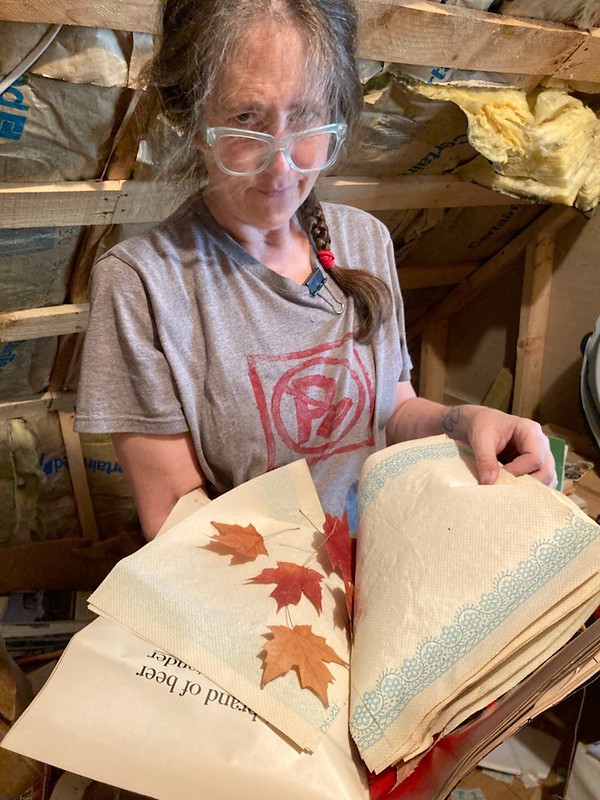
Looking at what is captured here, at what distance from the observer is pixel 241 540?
2.55 ft

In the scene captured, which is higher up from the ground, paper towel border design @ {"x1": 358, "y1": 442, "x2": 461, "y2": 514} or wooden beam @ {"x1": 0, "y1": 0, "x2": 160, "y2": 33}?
wooden beam @ {"x1": 0, "y1": 0, "x2": 160, "y2": 33}

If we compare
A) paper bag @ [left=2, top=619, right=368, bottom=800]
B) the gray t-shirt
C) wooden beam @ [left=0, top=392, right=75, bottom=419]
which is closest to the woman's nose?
the gray t-shirt

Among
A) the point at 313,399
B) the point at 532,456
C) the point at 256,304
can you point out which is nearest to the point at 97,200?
the point at 256,304

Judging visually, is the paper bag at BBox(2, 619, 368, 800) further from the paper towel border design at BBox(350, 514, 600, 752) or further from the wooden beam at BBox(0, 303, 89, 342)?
the wooden beam at BBox(0, 303, 89, 342)

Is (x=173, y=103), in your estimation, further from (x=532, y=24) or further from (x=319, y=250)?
(x=532, y=24)

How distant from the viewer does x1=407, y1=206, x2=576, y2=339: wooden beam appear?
2264mm

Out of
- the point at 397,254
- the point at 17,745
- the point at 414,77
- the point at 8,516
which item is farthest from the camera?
the point at 397,254

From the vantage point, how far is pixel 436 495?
2.39 ft

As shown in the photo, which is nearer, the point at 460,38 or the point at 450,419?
the point at 450,419

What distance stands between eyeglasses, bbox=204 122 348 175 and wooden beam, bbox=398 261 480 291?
1.49 m

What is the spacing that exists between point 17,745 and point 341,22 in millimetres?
969

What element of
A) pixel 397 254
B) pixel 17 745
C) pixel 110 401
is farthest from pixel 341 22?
pixel 397 254

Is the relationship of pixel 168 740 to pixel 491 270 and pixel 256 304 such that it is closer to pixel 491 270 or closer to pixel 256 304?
pixel 256 304

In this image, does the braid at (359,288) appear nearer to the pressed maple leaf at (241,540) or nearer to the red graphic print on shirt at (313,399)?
the red graphic print on shirt at (313,399)
